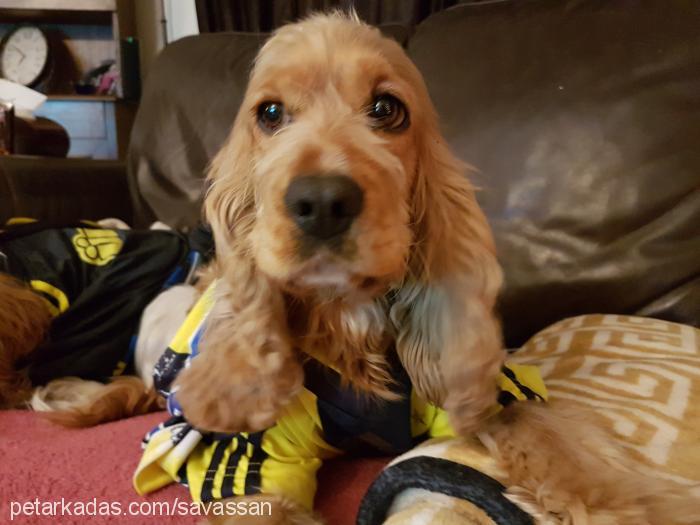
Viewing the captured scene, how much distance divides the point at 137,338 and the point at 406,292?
2.58ft

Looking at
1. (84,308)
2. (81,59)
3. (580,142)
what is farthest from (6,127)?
(580,142)

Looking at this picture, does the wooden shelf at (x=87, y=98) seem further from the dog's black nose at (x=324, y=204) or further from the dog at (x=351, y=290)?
the dog's black nose at (x=324, y=204)

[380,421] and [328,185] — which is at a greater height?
[328,185]

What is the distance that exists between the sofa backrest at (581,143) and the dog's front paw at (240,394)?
0.64 m

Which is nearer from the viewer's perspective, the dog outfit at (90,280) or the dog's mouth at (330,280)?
the dog's mouth at (330,280)

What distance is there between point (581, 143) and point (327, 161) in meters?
0.71

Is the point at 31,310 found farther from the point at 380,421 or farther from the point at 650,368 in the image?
the point at 650,368

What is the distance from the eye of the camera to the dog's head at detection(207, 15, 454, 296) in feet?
1.81

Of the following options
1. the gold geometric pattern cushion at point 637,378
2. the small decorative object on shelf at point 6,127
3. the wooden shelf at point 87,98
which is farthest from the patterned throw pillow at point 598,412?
the wooden shelf at point 87,98

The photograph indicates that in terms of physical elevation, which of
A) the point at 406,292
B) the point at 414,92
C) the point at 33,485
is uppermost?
the point at 414,92

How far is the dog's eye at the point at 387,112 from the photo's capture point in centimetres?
69

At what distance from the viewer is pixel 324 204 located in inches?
21.0

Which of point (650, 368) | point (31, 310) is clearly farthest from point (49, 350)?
point (650, 368)

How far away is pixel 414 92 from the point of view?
2.36ft
